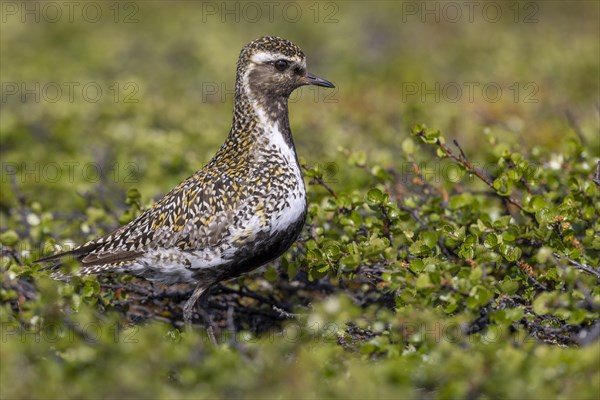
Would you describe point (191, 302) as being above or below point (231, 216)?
below

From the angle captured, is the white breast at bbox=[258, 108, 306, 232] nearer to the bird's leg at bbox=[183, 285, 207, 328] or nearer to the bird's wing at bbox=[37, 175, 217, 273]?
the bird's wing at bbox=[37, 175, 217, 273]

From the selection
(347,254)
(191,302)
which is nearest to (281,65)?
(347,254)

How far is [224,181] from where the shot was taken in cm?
615

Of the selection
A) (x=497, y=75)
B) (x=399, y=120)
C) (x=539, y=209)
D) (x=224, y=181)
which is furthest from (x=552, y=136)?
(x=224, y=181)

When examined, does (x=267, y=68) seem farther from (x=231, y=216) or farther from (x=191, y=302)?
(x=191, y=302)

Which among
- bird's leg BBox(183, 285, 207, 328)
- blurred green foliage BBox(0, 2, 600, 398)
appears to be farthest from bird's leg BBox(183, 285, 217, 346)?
blurred green foliage BBox(0, 2, 600, 398)

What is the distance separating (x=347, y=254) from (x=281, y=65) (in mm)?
1744

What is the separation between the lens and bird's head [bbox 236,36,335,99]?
667cm

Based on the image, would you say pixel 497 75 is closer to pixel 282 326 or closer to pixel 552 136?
pixel 552 136

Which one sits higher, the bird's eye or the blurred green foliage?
the bird's eye

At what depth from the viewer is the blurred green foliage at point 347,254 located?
4.35m

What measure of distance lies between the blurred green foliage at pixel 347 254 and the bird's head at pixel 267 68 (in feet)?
2.31

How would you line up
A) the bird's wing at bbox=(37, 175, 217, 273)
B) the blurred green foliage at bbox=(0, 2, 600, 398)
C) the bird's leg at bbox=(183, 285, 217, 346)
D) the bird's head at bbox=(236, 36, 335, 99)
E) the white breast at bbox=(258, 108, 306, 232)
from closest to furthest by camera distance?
the blurred green foliage at bbox=(0, 2, 600, 398) → the white breast at bbox=(258, 108, 306, 232) → the bird's wing at bbox=(37, 175, 217, 273) → the bird's leg at bbox=(183, 285, 217, 346) → the bird's head at bbox=(236, 36, 335, 99)

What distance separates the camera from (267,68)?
6.70 meters
